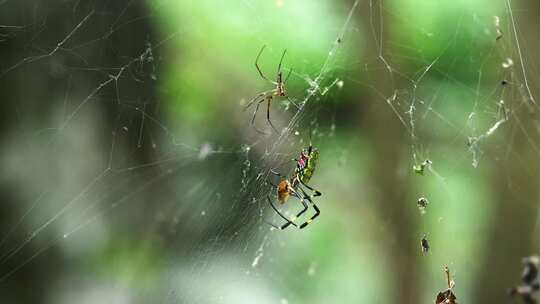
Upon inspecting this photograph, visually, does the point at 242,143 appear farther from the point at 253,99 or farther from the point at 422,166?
the point at 422,166

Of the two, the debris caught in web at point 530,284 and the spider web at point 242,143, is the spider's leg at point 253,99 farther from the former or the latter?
the debris caught in web at point 530,284

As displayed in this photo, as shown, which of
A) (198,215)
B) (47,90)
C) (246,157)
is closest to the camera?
(47,90)

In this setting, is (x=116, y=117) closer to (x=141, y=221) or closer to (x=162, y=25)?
(x=162, y=25)

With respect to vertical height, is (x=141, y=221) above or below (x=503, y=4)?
below

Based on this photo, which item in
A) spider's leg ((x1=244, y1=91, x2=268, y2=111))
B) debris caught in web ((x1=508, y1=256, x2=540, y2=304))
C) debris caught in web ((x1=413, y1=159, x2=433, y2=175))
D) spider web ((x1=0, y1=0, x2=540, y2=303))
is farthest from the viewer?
debris caught in web ((x1=413, y1=159, x2=433, y2=175))

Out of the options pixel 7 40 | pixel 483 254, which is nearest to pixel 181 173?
pixel 7 40

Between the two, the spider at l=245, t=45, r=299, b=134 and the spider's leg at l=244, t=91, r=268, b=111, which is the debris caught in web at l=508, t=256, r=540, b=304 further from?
the spider's leg at l=244, t=91, r=268, b=111

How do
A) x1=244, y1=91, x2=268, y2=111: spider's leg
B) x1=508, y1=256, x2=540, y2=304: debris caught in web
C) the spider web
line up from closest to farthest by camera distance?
1. x1=508, y1=256, x2=540, y2=304: debris caught in web
2. the spider web
3. x1=244, y1=91, x2=268, y2=111: spider's leg

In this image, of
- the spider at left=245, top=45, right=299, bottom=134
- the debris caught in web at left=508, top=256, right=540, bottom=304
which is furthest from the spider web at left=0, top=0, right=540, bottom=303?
the debris caught in web at left=508, top=256, right=540, bottom=304

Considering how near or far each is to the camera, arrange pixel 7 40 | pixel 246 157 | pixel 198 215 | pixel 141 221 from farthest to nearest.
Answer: pixel 141 221 < pixel 198 215 < pixel 246 157 < pixel 7 40
